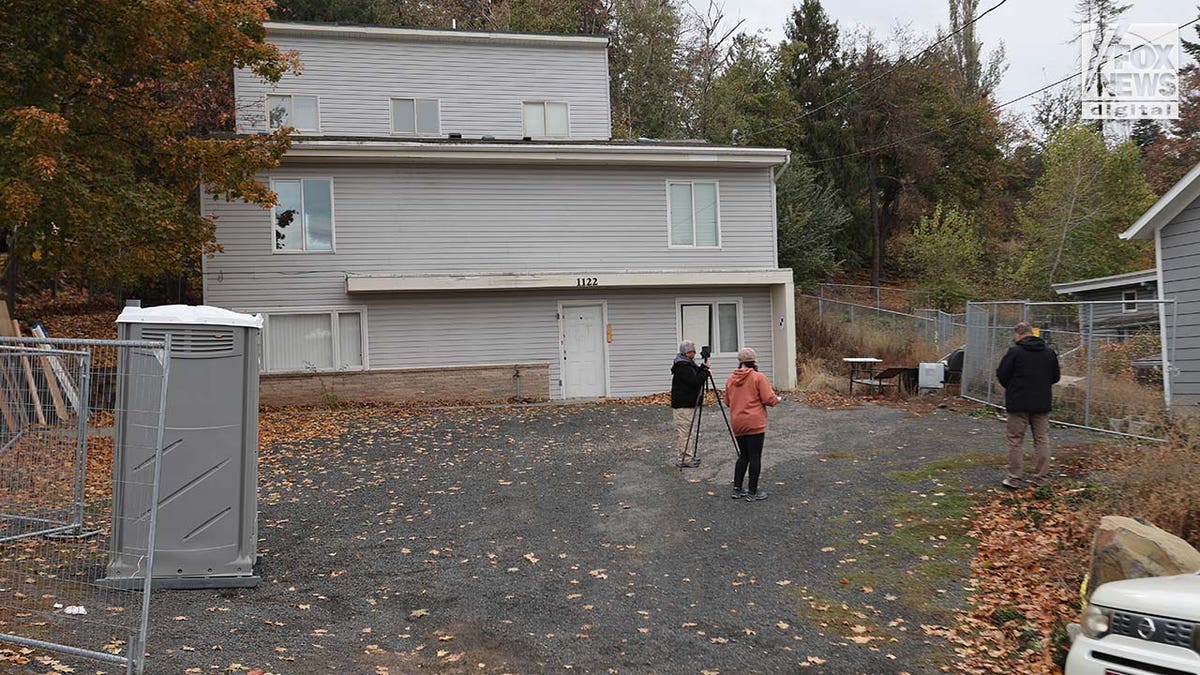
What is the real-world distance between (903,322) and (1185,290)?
40.8 feet

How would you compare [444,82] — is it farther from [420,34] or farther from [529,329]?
[529,329]

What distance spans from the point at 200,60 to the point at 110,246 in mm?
3880

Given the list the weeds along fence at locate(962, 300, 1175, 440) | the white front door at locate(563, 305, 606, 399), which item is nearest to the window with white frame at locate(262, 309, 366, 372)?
the white front door at locate(563, 305, 606, 399)

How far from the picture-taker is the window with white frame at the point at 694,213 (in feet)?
69.2

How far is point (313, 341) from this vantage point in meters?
19.2

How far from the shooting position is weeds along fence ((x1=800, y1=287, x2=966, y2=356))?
22953 millimetres

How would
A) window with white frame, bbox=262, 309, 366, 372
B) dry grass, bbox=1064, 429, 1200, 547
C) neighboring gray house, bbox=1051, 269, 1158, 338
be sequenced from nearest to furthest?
1. dry grass, bbox=1064, 429, 1200, 547
2. neighboring gray house, bbox=1051, 269, 1158, 338
3. window with white frame, bbox=262, 309, 366, 372

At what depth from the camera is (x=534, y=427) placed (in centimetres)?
1583

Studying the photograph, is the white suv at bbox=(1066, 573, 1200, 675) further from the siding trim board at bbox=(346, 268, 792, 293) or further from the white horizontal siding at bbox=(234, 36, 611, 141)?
the white horizontal siding at bbox=(234, 36, 611, 141)

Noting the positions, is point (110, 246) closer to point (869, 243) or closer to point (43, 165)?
point (43, 165)

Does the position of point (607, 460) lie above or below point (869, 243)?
below

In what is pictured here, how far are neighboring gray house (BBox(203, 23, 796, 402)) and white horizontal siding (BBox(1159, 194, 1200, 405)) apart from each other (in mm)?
8525

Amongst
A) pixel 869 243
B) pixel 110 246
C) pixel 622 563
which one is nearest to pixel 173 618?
pixel 622 563

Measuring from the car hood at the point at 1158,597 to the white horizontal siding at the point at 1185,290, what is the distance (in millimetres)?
9978
